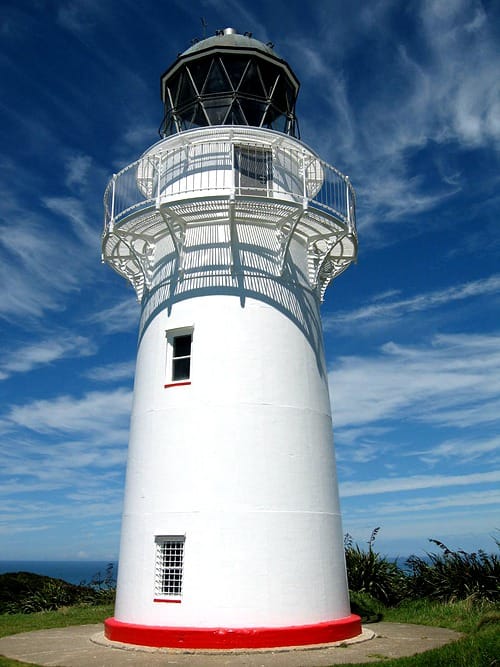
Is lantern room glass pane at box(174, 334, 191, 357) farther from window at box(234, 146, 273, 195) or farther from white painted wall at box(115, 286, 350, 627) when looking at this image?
window at box(234, 146, 273, 195)

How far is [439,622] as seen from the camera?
1462 cm

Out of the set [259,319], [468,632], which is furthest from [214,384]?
[468,632]

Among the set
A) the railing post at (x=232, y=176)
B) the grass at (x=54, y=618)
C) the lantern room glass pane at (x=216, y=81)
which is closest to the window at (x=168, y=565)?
the grass at (x=54, y=618)

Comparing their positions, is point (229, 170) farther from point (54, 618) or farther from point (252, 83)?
point (54, 618)

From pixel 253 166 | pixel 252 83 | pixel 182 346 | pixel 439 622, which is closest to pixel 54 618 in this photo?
pixel 182 346

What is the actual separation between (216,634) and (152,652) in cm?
114

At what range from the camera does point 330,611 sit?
1243 cm

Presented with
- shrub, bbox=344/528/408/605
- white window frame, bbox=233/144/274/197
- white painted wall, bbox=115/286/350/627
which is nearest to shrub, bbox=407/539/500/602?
shrub, bbox=344/528/408/605

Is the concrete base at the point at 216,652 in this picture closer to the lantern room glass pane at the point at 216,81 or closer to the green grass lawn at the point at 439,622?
the green grass lawn at the point at 439,622

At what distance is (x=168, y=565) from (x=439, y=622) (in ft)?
21.9

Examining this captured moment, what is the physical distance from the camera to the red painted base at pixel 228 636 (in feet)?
36.7

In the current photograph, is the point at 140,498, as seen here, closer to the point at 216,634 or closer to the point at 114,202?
the point at 216,634

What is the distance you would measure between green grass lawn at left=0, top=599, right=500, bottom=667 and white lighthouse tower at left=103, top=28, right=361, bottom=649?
264cm

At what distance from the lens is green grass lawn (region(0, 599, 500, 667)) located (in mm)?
8867
